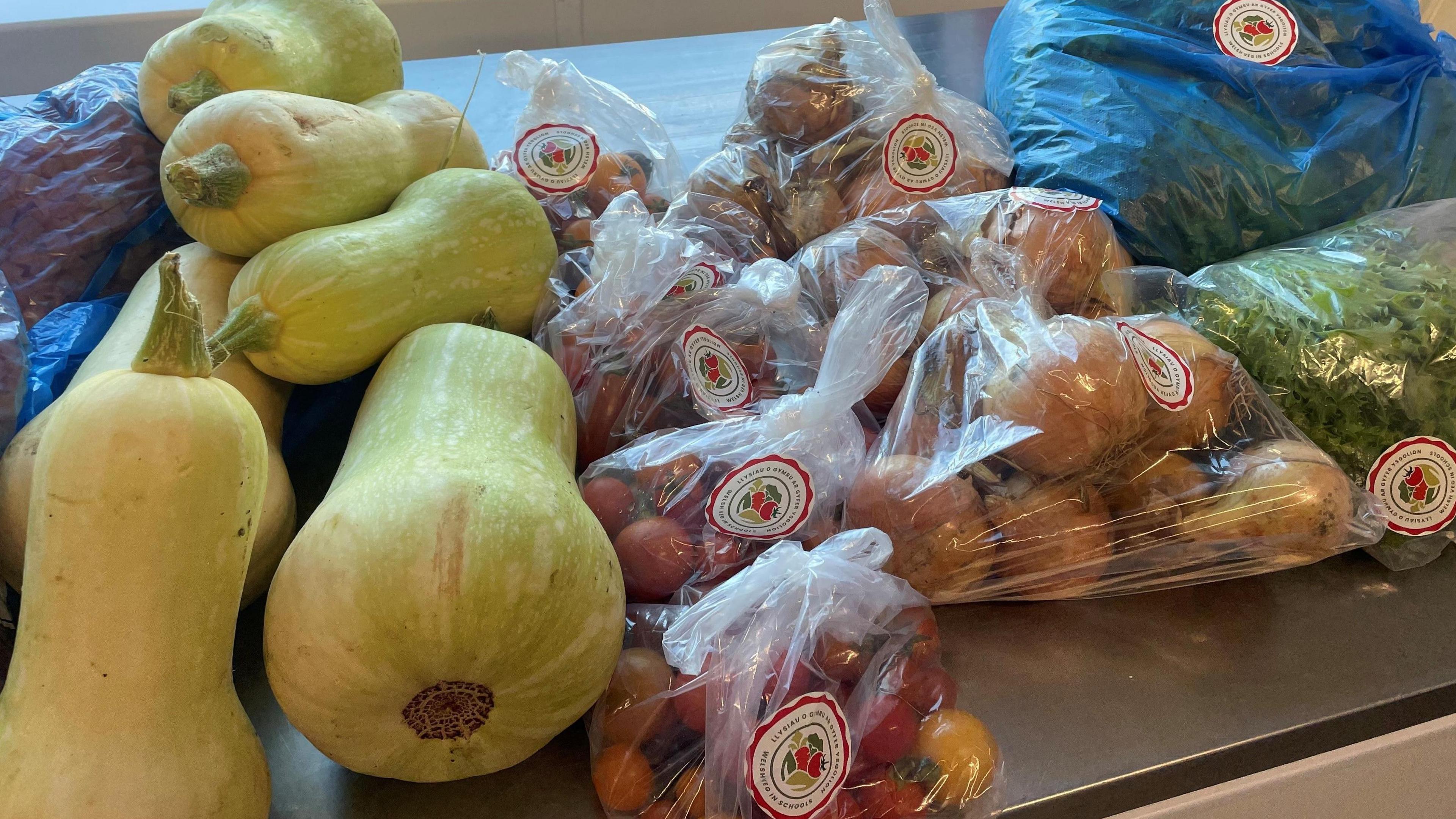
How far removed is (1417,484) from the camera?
0.87 metres

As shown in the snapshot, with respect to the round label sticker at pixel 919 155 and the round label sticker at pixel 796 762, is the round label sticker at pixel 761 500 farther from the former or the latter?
the round label sticker at pixel 919 155

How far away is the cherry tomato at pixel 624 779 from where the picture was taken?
2.19 ft

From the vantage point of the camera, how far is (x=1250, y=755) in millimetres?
756

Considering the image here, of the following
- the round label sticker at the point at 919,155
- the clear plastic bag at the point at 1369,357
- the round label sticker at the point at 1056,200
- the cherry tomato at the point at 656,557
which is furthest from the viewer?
the round label sticker at the point at 919,155

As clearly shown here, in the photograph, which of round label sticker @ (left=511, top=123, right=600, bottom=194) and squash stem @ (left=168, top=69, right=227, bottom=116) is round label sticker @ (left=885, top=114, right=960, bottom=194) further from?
squash stem @ (left=168, top=69, right=227, bottom=116)

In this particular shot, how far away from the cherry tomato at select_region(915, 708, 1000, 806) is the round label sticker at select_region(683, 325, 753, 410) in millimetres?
346

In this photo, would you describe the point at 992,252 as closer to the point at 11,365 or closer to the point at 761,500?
the point at 761,500

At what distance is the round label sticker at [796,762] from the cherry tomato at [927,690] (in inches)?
2.8

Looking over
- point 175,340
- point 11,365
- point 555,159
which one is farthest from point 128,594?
point 555,159

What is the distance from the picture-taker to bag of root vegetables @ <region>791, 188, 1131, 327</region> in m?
0.97

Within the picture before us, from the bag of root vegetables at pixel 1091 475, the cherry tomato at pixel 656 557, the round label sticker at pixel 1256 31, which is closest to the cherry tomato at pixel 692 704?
the cherry tomato at pixel 656 557

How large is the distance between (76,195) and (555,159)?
493 millimetres

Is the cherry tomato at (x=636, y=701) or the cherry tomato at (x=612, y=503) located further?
the cherry tomato at (x=612, y=503)

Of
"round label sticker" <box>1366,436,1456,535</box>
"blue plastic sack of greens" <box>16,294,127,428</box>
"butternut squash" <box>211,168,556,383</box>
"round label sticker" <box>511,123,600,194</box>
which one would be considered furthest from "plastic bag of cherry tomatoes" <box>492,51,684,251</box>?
"round label sticker" <box>1366,436,1456,535</box>
